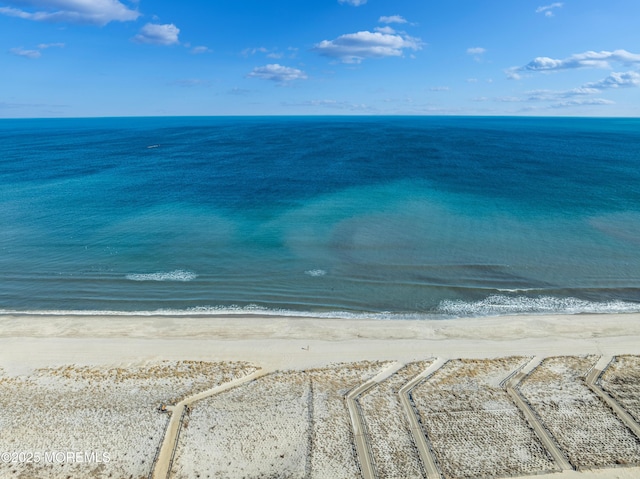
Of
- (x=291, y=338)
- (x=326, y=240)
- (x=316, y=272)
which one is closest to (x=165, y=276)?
(x=316, y=272)

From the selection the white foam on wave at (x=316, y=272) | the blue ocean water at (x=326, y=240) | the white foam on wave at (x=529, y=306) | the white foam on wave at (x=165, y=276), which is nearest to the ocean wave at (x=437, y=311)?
the white foam on wave at (x=529, y=306)

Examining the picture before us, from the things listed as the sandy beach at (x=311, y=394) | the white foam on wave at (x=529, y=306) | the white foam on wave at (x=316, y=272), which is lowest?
→ the sandy beach at (x=311, y=394)

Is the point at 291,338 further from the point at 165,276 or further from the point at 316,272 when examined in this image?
the point at 165,276

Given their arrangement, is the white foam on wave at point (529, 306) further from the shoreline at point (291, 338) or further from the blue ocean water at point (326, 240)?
the shoreline at point (291, 338)

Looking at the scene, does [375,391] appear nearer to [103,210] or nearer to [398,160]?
[103,210]

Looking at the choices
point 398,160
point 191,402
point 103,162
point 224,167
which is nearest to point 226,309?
point 191,402
